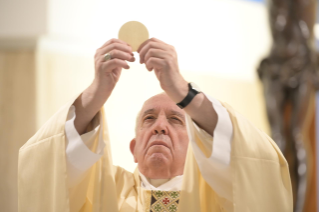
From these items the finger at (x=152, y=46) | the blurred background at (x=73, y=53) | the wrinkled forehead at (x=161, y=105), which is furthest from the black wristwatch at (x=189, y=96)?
the blurred background at (x=73, y=53)

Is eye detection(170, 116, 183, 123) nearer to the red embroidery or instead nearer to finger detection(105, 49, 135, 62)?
the red embroidery

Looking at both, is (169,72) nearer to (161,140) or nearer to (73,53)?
(161,140)

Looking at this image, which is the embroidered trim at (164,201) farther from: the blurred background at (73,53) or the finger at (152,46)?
the blurred background at (73,53)

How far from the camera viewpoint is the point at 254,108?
17.0 ft

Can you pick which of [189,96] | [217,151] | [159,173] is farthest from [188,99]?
[159,173]

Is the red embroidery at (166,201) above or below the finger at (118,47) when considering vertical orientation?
below

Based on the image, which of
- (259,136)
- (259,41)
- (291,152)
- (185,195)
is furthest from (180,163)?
(259,41)

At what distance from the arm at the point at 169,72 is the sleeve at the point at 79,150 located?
1.38ft

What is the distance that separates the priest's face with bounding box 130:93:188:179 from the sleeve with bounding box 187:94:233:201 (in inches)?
15.5

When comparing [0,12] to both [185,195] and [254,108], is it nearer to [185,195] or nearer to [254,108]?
[254,108]

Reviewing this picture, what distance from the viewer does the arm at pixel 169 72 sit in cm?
186

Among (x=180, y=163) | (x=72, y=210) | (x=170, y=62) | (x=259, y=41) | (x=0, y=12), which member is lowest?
(x=72, y=210)

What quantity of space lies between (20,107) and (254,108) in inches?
110

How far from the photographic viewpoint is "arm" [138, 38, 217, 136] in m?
1.86
